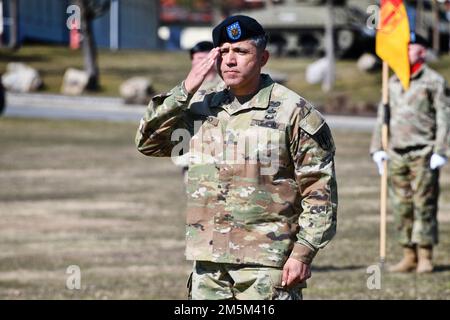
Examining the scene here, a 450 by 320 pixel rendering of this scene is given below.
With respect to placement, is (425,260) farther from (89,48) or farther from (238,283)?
(89,48)

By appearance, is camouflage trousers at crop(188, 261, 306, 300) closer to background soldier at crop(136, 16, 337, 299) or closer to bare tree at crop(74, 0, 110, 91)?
background soldier at crop(136, 16, 337, 299)

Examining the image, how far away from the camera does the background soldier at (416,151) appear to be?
40.6 feet

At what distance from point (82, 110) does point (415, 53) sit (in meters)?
31.2

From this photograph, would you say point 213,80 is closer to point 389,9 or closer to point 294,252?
point 389,9

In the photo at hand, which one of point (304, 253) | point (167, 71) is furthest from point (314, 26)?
point (304, 253)

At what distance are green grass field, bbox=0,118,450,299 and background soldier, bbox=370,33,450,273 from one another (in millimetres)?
435

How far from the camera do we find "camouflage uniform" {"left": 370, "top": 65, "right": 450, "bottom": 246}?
40.6 feet

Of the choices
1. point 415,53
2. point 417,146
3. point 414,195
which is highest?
point 415,53

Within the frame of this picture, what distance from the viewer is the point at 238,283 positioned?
6.41m

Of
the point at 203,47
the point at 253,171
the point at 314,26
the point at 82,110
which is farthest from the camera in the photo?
the point at 314,26

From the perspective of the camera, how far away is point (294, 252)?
247 inches

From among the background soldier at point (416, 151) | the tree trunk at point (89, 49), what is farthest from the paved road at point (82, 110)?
the background soldier at point (416, 151)

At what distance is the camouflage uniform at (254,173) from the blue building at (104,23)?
62.7 m

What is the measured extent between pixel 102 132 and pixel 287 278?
29.7 m
